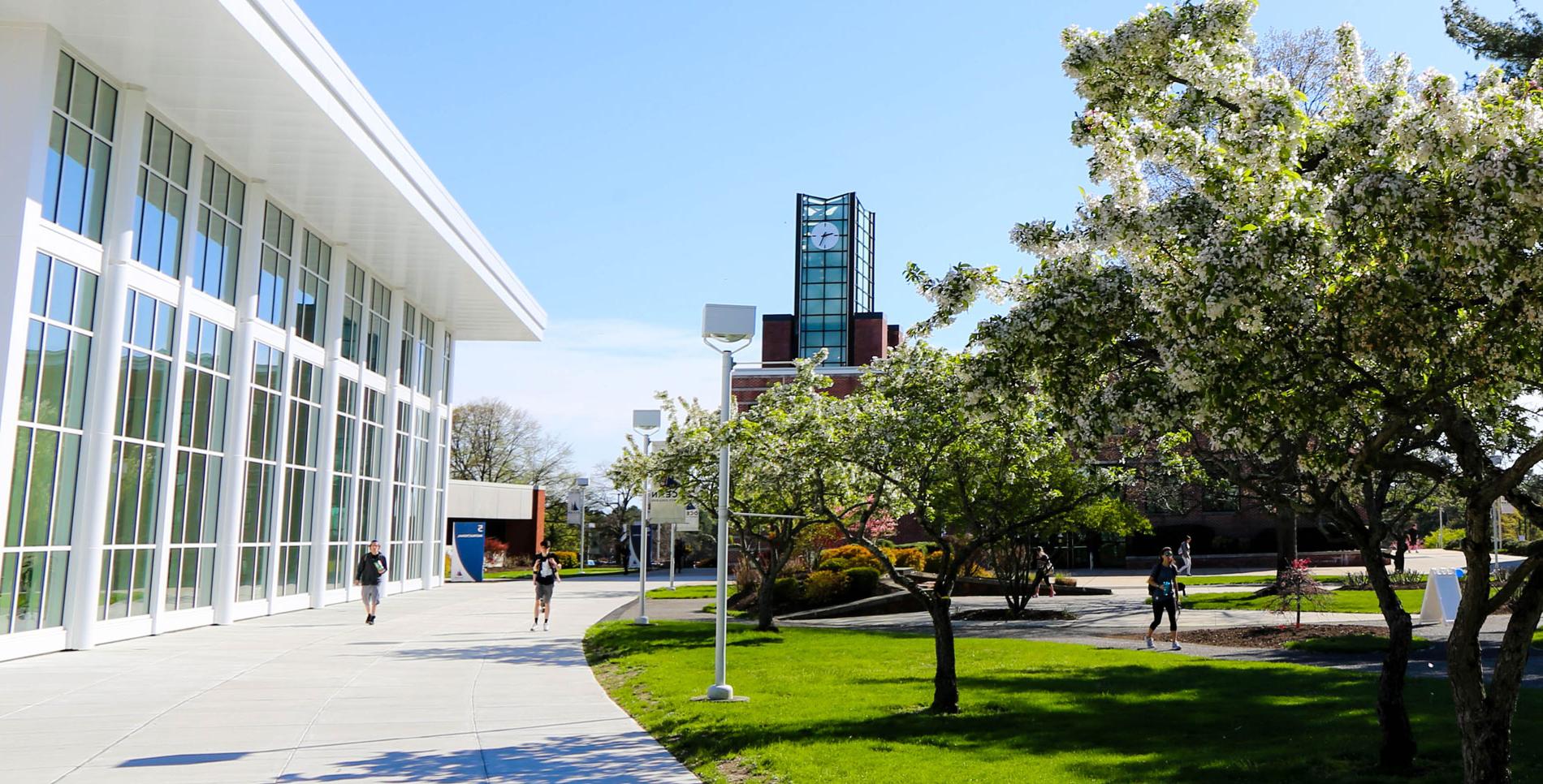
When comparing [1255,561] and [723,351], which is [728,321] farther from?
[1255,561]

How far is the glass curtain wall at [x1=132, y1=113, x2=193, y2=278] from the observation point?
18.8 m

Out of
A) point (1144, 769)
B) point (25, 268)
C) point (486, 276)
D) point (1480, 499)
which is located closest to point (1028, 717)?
point (1144, 769)

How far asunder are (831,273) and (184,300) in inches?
2565

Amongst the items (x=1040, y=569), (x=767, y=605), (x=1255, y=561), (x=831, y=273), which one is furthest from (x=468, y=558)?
(x=831, y=273)

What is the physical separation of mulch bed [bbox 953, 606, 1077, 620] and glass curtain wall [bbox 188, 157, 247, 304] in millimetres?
→ 17737

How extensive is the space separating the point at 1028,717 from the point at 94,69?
51.8ft

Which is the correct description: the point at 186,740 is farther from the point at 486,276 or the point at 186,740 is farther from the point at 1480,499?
the point at 486,276

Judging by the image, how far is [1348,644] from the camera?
62.4ft

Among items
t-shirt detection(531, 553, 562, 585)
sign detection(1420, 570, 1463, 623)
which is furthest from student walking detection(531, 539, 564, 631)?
sign detection(1420, 570, 1463, 623)

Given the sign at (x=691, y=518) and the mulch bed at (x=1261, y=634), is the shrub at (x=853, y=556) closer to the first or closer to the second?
the sign at (x=691, y=518)

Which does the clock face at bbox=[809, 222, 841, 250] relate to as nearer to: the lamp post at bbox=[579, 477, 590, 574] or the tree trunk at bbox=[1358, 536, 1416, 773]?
the lamp post at bbox=[579, 477, 590, 574]

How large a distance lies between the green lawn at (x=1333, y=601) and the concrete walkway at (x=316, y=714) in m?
17.6

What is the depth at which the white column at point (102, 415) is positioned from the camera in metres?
16.9

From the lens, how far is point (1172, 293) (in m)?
7.04
